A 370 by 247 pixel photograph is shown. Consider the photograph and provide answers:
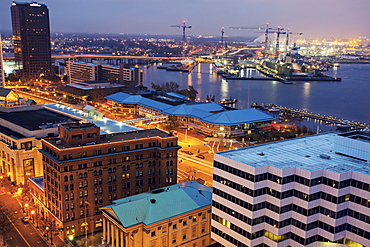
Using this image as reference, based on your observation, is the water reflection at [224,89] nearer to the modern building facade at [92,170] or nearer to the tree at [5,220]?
the modern building facade at [92,170]

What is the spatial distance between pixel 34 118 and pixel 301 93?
65336 mm

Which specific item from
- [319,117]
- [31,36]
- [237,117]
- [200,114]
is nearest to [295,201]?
[237,117]

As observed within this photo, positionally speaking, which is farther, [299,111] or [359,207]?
[299,111]

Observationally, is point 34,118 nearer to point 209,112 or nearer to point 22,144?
point 22,144

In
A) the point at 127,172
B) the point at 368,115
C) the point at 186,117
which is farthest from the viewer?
the point at 368,115

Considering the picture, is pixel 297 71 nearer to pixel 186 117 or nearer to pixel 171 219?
pixel 186 117

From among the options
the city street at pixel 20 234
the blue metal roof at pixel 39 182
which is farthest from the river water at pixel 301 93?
the city street at pixel 20 234

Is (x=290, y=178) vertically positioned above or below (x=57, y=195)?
above

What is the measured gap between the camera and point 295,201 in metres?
17.2

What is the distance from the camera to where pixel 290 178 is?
17109 mm

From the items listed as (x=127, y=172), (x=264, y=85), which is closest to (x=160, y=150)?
(x=127, y=172)

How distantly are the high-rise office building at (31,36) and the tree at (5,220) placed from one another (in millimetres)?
74051

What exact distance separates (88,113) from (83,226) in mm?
14853

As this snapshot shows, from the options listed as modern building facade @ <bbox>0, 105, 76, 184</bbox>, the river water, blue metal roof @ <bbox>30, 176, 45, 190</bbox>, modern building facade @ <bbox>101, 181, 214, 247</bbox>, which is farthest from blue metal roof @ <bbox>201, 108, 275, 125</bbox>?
modern building facade @ <bbox>101, 181, 214, 247</bbox>
